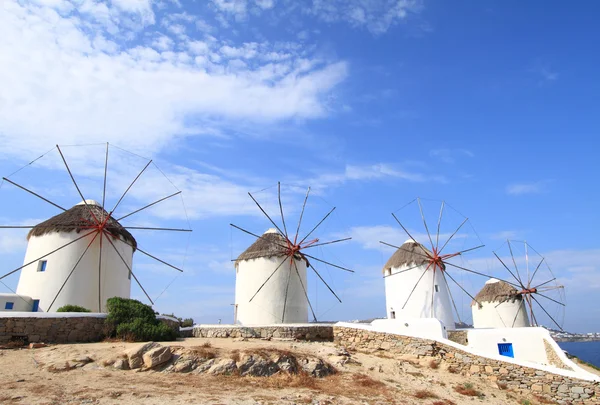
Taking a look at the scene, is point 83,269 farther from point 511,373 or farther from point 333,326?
point 511,373

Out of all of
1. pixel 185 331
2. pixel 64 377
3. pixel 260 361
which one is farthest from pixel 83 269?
pixel 260 361

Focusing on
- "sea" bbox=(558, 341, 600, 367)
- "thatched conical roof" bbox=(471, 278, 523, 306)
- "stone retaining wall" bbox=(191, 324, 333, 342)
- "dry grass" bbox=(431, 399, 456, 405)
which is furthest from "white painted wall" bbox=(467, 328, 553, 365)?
"sea" bbox=(558, 341, 600, 367)

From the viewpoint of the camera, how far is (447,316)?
25.3 m

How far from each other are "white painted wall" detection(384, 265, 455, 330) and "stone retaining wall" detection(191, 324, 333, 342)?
7.38 metres

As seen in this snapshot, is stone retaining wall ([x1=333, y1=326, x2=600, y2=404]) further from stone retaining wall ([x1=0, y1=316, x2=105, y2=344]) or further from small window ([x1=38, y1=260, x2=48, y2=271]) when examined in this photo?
small window ([x1=38, y1=260, x2=48, y2=271])

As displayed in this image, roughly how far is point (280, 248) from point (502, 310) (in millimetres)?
19769

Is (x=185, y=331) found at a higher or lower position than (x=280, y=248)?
lower

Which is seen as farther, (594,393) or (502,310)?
(502,310)

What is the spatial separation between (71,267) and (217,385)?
1210 cm

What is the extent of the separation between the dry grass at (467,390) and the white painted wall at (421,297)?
11.4 metres

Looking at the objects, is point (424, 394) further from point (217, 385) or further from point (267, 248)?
point (267, 248)

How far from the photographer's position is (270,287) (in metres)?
23.7

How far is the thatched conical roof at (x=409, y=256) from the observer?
26203mm

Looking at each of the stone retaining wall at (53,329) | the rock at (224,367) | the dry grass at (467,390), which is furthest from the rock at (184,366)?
the dry grass at (467,390)
